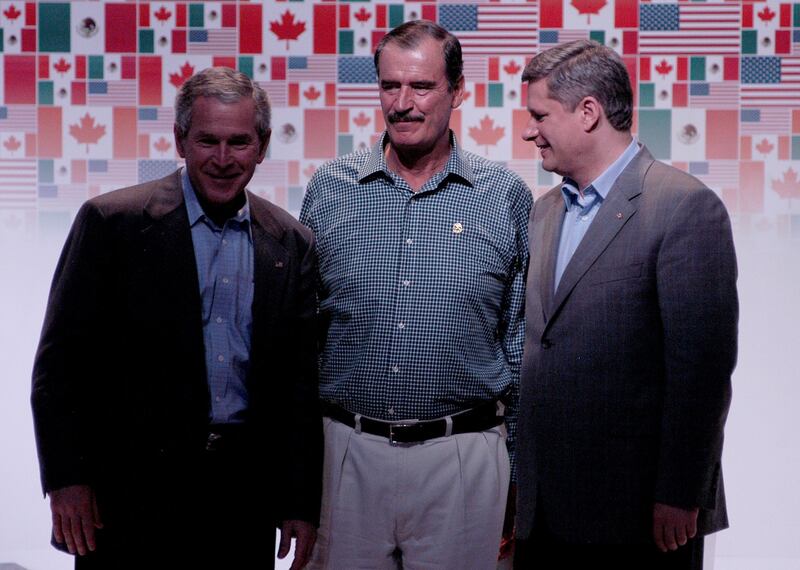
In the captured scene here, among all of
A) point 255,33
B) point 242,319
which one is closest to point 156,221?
point 242,319

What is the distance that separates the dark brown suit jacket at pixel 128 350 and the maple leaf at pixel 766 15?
2236 mm

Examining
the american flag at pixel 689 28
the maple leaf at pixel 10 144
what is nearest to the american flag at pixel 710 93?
the american flag at pixel 689 28

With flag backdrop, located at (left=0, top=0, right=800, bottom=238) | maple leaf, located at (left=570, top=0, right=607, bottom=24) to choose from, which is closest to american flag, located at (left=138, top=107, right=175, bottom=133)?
flag backdrop, located at (left=0, top=0, right=800, bottom=238)

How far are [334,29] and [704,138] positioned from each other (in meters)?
1.33

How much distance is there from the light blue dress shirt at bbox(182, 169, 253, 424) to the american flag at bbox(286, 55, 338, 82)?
4.91 feet

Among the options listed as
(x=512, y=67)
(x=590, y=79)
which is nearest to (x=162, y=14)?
(x=512, y=67)

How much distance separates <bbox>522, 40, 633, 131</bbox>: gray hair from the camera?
2299 mm

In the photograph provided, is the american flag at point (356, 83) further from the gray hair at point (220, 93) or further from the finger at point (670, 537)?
the finger at point (670, 537)

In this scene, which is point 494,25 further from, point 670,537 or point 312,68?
A: point 670,537

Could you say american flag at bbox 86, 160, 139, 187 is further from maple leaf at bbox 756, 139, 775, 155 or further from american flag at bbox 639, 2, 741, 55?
maple leaf at bbox 756, 139, 775, 155

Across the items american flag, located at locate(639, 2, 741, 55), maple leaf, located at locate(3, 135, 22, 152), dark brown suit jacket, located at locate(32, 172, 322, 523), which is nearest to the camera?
dark brown suit jacket, located at locate(32, 172, 322, 523)

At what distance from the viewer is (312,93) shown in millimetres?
3637

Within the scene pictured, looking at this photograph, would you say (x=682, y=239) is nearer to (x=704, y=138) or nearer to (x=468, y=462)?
(x=468, y=462)

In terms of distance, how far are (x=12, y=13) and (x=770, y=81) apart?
103 inches
